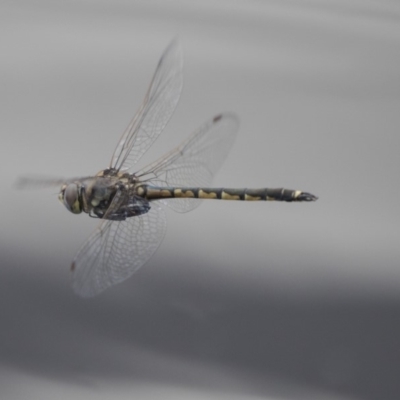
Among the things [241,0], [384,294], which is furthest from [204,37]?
[384,294]

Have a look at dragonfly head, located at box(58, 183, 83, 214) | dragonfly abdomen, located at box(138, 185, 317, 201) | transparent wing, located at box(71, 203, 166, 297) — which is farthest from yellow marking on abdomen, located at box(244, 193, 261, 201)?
dragonfly head, located at box(58, 183, 83, 214)

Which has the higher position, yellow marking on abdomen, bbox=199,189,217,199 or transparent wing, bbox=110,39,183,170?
transparent wing, bbox=110,39,183,170

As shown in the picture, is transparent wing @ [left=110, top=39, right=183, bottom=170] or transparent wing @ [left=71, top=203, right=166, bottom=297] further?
transparent wing @ [left=110, top=39, right=183, bottom=170]

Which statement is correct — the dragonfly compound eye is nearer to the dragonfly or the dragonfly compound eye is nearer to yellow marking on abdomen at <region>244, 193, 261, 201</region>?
the dragonfly

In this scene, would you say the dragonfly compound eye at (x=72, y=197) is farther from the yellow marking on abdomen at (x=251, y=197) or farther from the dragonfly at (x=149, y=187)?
the yellow marking on abdomen at (x=251, y=197)

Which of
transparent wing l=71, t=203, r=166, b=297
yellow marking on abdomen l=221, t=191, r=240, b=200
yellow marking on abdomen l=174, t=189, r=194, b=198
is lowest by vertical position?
transparent wing l=71, t=203, r=166, b=297

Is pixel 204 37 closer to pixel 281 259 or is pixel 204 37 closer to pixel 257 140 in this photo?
pixel 257 140
